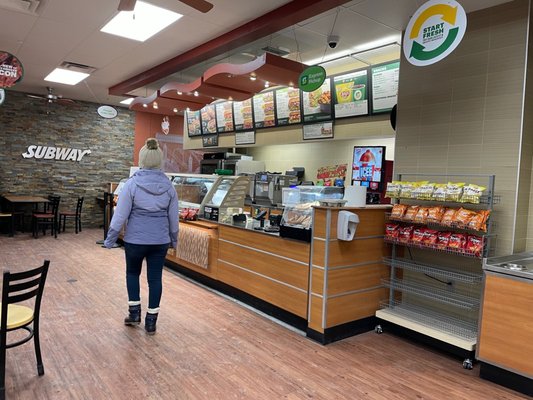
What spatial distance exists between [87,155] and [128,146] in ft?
3.66

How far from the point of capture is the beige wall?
3475mm

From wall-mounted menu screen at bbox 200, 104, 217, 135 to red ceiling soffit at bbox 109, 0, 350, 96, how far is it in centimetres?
187

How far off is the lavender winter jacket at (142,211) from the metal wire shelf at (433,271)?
7.65 feet

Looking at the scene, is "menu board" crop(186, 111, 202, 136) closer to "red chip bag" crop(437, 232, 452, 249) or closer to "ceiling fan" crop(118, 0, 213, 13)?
"ceiling fan" crop(118, 0, 213, 13)

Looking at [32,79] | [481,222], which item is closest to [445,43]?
[481,222]

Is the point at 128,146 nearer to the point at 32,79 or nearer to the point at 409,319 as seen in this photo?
the point at 32,79

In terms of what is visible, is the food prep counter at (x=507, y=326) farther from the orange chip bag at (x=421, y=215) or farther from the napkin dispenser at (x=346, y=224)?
the napkin dispenser at (x=346, y=224)

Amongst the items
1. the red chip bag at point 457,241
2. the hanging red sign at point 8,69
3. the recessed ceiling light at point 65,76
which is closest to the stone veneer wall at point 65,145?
the recessed ceiling light at point 65,76

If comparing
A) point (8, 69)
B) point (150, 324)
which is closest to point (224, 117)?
point (8, 69)

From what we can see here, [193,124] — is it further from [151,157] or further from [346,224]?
[346,224]

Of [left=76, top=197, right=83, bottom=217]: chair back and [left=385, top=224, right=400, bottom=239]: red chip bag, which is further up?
[left=385, top=224, right=400, bottom=239]: red chip bag

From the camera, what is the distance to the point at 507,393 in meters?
2.91

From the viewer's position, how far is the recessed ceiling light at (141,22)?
4375 mm

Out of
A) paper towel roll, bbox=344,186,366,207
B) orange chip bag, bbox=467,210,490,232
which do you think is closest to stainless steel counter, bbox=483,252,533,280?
orange chip bag, bbox=467,210,490,232
